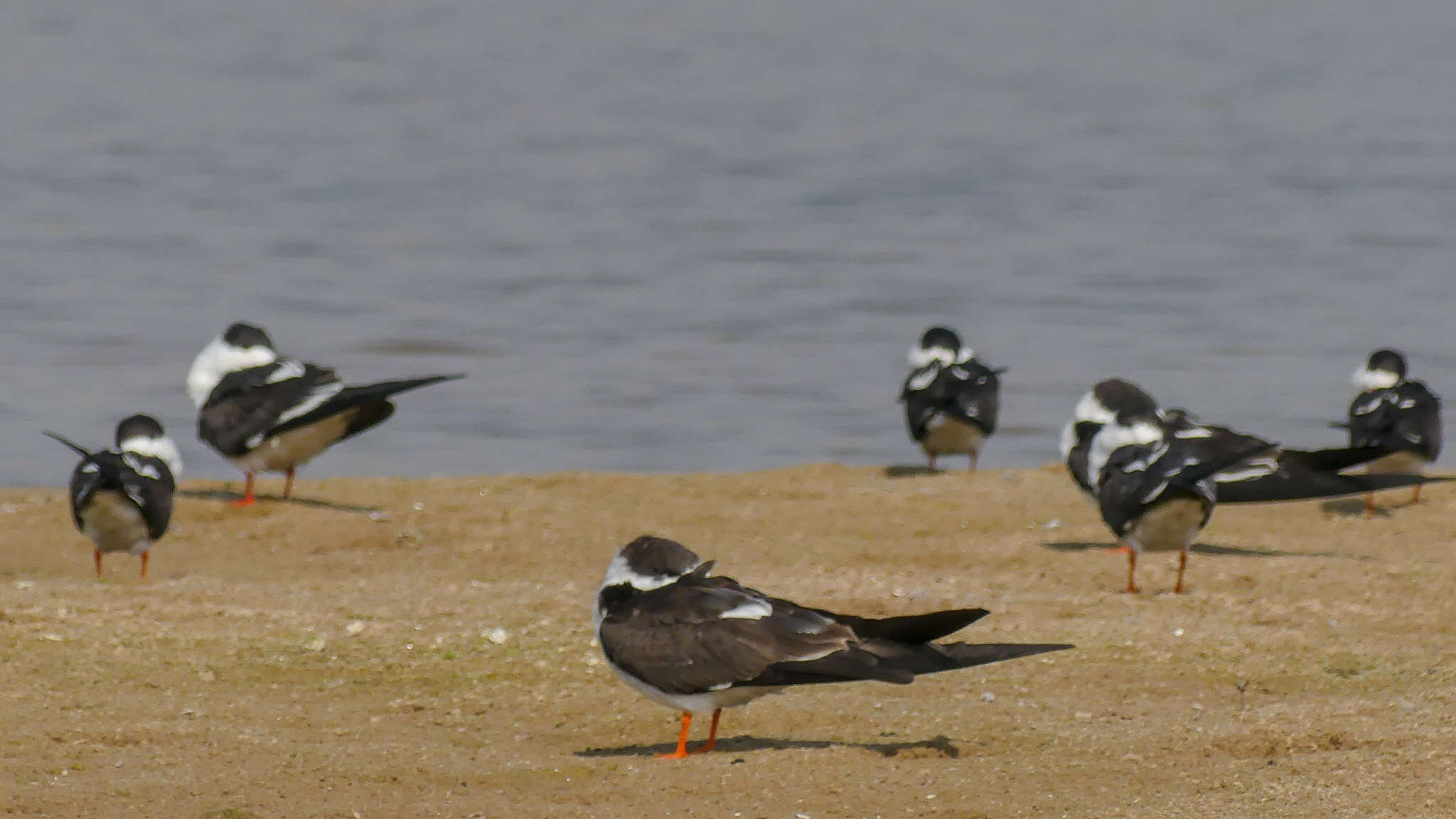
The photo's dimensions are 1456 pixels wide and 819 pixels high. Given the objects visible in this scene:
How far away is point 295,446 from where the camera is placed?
1011 centimetres

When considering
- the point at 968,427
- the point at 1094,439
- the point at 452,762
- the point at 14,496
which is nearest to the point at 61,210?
the point at 14,496

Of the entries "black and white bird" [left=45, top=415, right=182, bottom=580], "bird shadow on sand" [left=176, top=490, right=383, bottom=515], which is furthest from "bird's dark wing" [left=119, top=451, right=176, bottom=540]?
"bird shadow on sand" [left=176, top=490, right=383, bottom=515]

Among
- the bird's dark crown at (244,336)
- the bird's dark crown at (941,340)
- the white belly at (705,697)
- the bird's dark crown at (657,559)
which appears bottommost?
the white belly at (705,697)

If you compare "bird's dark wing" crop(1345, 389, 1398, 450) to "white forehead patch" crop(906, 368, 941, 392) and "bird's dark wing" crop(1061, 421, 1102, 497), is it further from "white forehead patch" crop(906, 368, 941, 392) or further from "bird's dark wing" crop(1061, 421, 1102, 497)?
"white forehead patch" crop(906, 368, 941, 392)

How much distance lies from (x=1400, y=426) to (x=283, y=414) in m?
5.85

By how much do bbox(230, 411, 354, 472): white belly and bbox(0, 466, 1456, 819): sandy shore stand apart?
0.49 metres

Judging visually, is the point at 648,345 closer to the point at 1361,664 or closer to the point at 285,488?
the point at 285,488

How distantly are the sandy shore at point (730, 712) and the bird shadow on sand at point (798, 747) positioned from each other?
2 centimetres

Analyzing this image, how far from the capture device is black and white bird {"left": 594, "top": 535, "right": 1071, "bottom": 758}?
16.6ft

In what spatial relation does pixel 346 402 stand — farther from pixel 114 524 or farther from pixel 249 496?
pixel 114 524

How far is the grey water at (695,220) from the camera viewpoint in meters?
13.1

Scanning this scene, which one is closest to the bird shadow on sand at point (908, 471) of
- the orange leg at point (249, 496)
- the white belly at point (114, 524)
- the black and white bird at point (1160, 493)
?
the black and white bird at point (1160, 493)

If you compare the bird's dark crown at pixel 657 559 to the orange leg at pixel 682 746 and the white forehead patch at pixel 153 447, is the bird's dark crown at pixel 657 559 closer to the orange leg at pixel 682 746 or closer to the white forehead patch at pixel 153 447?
the orange leg at pixel 682 746

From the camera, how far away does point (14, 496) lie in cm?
977
